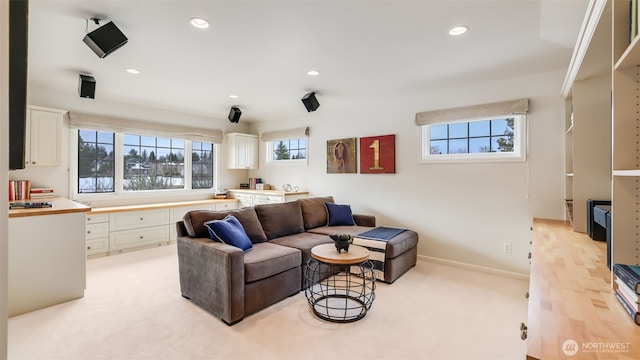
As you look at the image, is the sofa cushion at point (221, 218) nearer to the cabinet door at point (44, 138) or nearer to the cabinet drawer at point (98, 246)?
the cabinet drawer at point (98, 246)

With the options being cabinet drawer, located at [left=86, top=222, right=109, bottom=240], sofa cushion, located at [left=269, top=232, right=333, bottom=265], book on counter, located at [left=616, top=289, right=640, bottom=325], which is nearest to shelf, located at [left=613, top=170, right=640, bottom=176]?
book on counter, located at [left=616, top=289, right=640, bottom=325]

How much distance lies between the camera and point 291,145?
19.5ft

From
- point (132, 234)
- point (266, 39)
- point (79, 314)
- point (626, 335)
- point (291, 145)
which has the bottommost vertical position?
point (79, 314)

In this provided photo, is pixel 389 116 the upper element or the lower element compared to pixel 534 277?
upper

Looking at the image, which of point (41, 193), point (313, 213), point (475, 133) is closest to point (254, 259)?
point (313, 213)

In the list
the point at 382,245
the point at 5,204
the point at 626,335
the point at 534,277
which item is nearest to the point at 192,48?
the point at 5,204

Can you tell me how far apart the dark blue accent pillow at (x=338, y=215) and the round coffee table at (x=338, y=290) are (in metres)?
0.93

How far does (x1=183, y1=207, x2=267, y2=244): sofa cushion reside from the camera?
9.59 feet

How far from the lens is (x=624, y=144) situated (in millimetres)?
1150

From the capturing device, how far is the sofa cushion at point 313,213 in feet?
13.5

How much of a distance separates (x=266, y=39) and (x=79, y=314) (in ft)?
9.48

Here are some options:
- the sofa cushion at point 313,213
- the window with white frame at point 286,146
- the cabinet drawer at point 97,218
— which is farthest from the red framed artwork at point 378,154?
the cabinet drawer at point 97,218

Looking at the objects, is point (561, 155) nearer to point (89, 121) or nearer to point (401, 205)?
point (401, 205)

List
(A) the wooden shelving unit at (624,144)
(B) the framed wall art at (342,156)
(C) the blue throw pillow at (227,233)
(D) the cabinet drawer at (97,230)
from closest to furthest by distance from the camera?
(A) the wooden shelving unit at (624,144)
(C) the blue throw pillow at (227,233)
(D) the cabinet drawer at (97,230)
(B) the framed wall art at (342,156)
